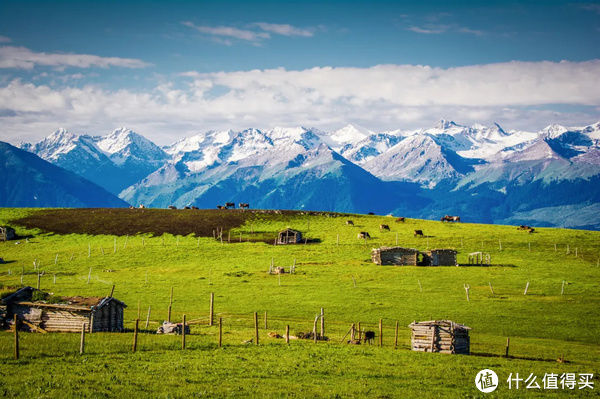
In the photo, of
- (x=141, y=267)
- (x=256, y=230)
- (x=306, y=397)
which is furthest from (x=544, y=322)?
(x=256, y=230)

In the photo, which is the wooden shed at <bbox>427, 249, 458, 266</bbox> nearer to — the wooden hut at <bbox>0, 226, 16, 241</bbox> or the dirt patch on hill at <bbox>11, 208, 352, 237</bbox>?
the dirt patch on hill at <bbox>11, 208, 352, 237</bbox>

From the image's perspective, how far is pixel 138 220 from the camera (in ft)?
494

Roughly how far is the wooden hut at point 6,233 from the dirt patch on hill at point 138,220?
8008 mm

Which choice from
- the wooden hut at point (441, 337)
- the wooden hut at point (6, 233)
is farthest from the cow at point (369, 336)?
the wooden hut at point (6, 233)

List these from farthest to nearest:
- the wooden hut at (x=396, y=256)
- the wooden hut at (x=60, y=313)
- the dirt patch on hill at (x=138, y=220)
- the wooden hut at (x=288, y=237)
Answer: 1. the dirt patch on hill at (x=138, y=220)
2. the wooden hut at (x=288, y=237)
3. the wooden hut at (x=396, y=256)
4. the wooden hut at (x=60, y=313)

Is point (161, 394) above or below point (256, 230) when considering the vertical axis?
below

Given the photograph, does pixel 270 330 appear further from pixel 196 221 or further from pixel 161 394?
pixel 196 221

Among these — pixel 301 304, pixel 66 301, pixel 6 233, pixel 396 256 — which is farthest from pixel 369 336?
pixel 6 233

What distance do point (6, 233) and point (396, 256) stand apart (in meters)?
95.1

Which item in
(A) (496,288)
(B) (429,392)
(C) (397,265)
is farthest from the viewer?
(C) (397,265)

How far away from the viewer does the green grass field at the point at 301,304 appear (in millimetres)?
31609

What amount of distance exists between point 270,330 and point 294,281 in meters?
32.5

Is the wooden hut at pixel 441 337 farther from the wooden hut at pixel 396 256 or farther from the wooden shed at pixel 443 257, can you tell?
the wooden shed at pixel 443 257

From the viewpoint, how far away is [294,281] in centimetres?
8962
